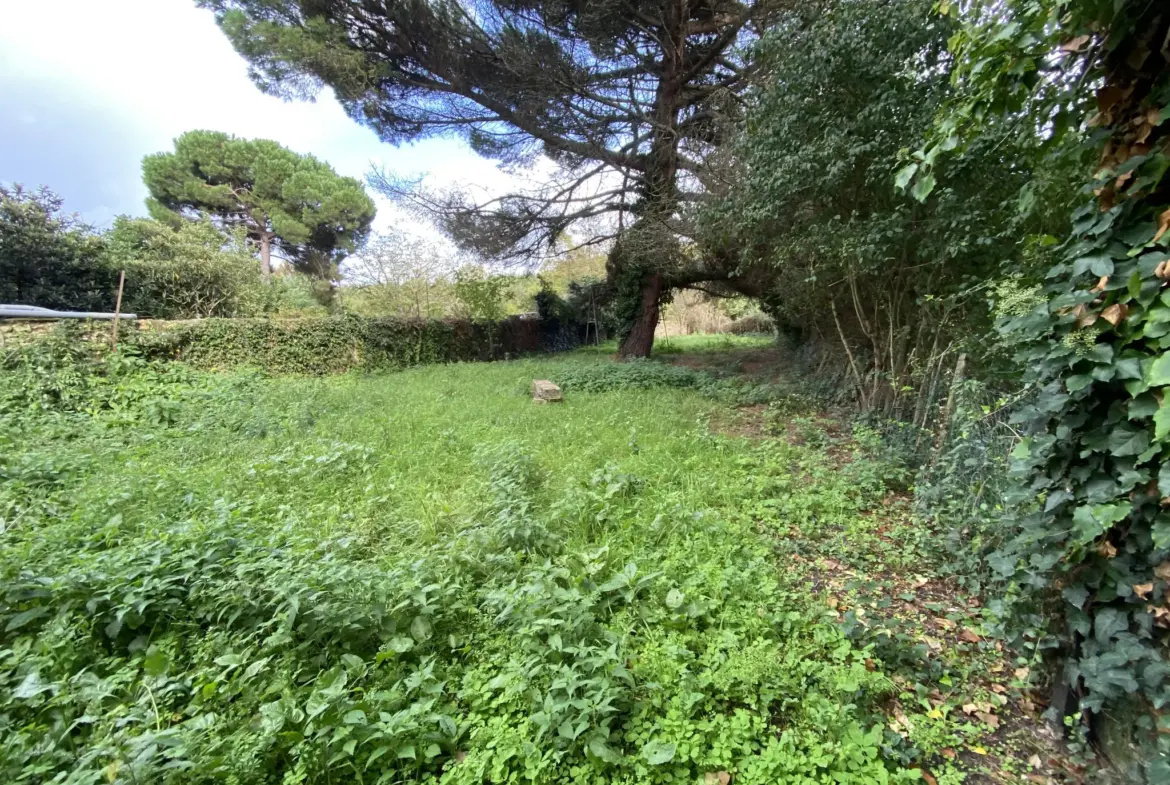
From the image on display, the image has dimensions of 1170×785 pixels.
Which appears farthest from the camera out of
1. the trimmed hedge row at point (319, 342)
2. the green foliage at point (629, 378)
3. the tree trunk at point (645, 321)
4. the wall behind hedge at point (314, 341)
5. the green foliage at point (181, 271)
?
the tree trunk at point (645, 321)

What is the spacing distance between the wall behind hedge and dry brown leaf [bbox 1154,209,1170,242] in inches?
384

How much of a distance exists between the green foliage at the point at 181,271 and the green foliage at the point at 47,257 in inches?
14.4

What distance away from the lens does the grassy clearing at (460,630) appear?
1443 mm

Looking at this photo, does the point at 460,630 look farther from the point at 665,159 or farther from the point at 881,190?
the point at 665,159

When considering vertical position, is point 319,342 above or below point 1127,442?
above

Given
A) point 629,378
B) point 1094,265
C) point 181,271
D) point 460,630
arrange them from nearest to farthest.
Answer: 1. point 1094,265
2. point 460,630
3. point 629,378
4. point 181,271

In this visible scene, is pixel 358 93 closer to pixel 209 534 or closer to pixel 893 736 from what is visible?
pixel 209 534

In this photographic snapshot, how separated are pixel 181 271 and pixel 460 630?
1113 cm

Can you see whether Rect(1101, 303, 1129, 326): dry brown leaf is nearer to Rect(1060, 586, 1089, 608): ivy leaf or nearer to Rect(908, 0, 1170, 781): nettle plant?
Rect(908, 0, 1170, 781): nettle plant

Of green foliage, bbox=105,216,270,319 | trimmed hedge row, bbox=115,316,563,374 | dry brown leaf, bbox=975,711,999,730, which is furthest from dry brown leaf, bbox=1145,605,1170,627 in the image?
green foliage, bbox=105,216,270,319

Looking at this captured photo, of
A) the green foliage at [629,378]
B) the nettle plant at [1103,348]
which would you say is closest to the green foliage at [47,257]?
the green foliage at [629,378]

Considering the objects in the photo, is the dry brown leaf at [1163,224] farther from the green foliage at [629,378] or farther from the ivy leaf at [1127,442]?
the green foliage at [629,378]

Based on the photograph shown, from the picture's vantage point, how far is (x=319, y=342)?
9383mm

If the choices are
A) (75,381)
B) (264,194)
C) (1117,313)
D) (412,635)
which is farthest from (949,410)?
(264,194)
